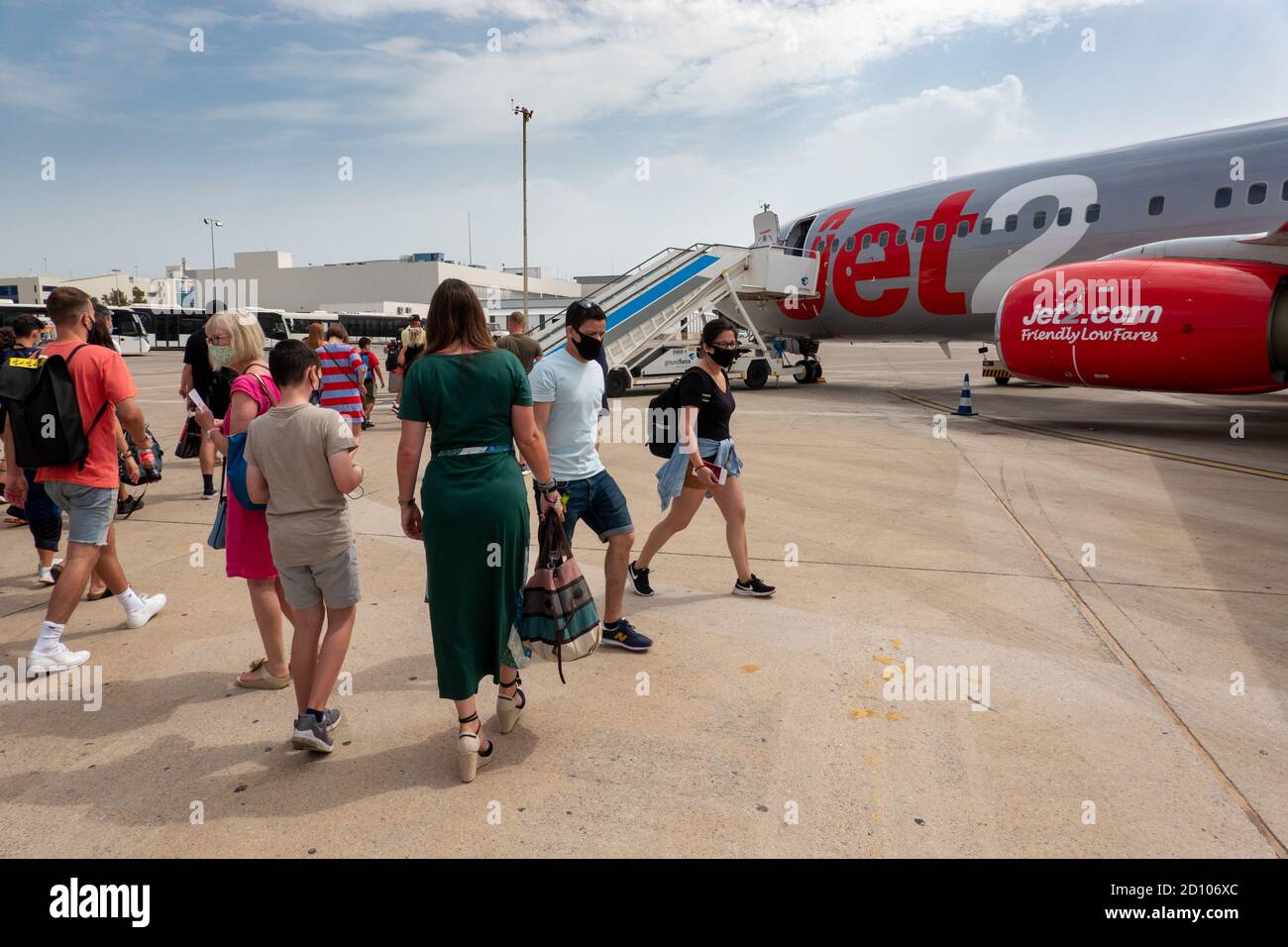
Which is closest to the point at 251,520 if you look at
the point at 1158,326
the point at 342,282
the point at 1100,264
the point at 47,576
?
the point at 47,576

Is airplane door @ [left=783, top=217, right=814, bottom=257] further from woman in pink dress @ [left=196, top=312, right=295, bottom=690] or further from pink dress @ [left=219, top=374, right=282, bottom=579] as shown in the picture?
pink dress @ [left=219, top=374, right=282, bottom=579]

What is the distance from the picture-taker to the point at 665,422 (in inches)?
200

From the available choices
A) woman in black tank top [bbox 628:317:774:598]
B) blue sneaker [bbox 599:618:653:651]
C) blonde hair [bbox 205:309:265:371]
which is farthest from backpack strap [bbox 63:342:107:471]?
woman in black tank top [bbox 628:317:774:598]

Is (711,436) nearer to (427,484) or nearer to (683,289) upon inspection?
(427,484)

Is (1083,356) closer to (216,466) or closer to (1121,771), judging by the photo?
(1121,771)

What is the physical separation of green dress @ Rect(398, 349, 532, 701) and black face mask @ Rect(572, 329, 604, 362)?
95cm

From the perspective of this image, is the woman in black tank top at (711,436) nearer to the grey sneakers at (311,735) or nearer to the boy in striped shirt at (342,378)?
the grey sneakers at (311,735)

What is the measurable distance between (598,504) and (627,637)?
2.56 ft

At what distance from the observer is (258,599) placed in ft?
12.5

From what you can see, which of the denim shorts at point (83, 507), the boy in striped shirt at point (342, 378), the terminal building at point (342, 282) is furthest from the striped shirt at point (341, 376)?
the terminal building at point (342, 282)

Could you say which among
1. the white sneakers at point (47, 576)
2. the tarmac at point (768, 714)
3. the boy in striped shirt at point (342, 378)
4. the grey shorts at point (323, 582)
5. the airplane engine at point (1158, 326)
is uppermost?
the airplane engine at point (1158, 326)

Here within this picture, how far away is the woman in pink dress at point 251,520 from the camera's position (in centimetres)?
370

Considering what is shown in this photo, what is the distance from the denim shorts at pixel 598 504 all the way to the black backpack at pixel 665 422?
770 mm
